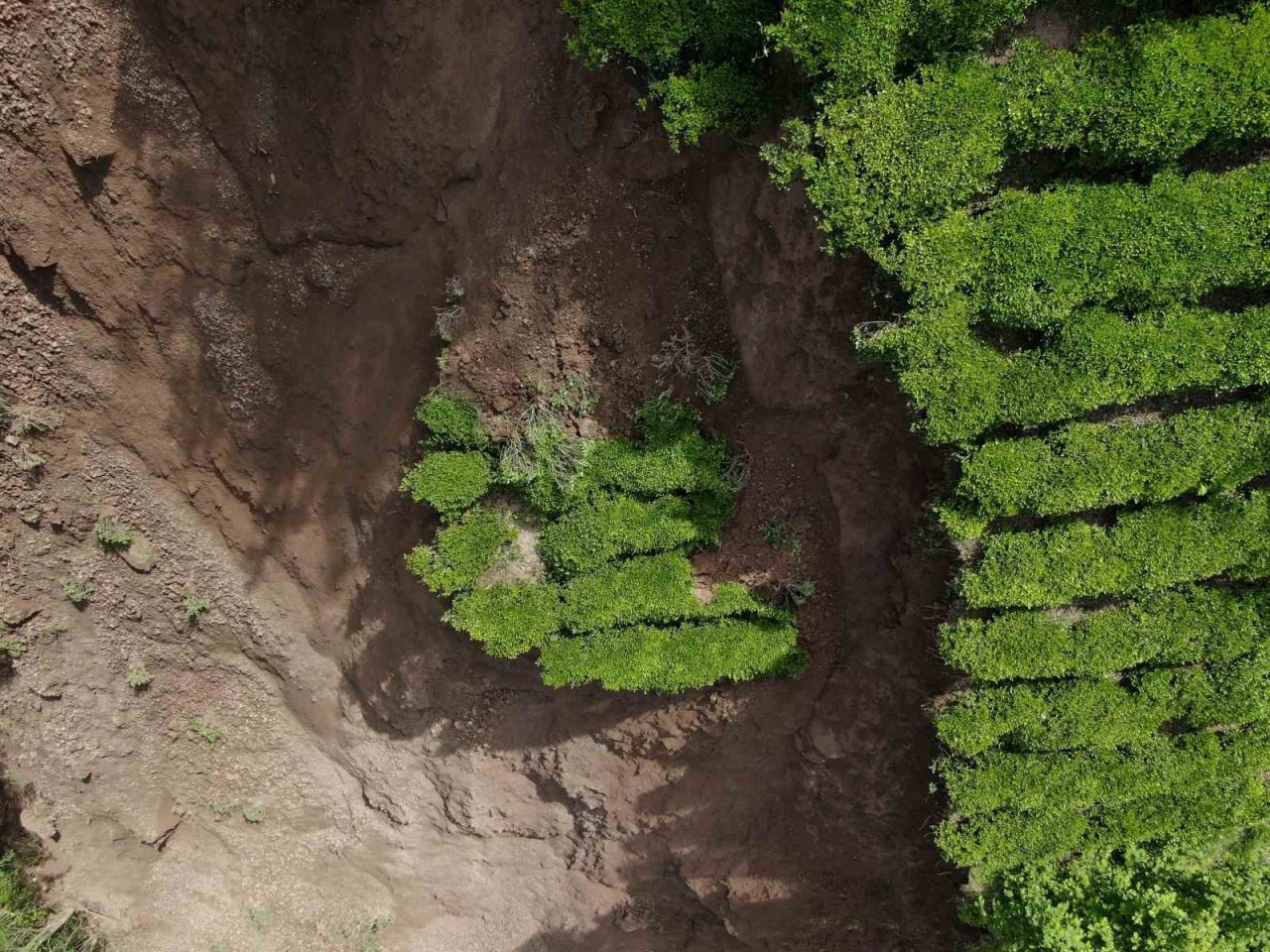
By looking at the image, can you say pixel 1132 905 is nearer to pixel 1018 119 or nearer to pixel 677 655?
pixel 677 655

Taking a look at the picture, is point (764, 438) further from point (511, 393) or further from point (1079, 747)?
point (1079, 747)

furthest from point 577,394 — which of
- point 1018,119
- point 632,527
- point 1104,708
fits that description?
point 1104,708

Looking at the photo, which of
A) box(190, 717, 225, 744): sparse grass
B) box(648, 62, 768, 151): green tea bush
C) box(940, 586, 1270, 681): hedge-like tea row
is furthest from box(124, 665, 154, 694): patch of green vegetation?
box(940, 586, 1270, 681): hedge-like tea row

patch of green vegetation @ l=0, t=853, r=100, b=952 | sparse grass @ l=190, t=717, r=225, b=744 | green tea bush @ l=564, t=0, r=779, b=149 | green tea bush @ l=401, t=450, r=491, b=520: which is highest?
green tea bush @ l=564, t=0, r=779, b=149

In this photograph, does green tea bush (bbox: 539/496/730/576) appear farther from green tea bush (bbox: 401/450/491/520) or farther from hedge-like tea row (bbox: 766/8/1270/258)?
hedge-like tea row (bbox: 766/8/1270/258)

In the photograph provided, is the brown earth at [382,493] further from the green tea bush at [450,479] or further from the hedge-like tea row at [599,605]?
the green tea bush at [450,479]

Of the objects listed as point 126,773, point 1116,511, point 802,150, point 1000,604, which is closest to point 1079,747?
point 1000,604

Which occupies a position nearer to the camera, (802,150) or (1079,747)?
(802,150)
